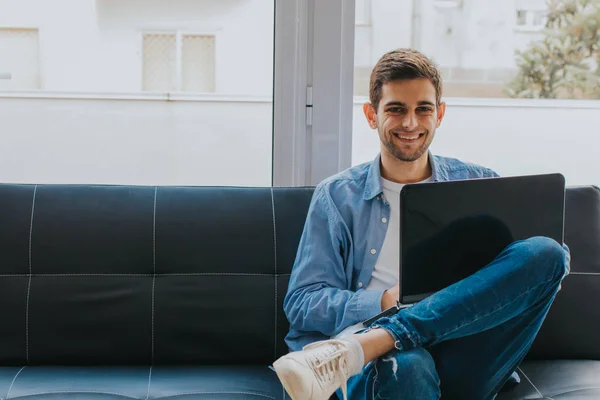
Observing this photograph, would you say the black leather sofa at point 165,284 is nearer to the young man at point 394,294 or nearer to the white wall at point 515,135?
the young man at point 394,294

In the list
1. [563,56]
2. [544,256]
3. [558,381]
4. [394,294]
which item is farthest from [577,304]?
[563,56]

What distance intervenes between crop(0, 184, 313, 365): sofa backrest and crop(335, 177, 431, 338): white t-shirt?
0.34m

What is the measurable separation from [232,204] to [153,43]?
27.0 inches

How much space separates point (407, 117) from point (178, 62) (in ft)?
3.07

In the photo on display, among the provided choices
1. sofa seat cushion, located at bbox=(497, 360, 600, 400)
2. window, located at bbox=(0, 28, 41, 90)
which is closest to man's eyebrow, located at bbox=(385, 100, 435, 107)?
sofa seat cushion, located at bbox=(497, 360, 600, 400)

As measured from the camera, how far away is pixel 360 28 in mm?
2498

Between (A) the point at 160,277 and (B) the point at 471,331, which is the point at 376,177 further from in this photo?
(A) the point at 160,277

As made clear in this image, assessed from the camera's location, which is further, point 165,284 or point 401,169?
point 165,284

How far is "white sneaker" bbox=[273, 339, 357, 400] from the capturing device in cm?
143

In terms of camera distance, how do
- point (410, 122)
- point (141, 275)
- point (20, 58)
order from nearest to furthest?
point (410, 122)
point (141, 275)
point (20, 58)

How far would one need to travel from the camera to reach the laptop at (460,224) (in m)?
1.58

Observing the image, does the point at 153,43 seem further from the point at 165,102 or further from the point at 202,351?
the point at 202,351

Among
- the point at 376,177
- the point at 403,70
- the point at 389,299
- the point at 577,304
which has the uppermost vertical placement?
the point at 403,70

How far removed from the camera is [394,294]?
1.73 metres
